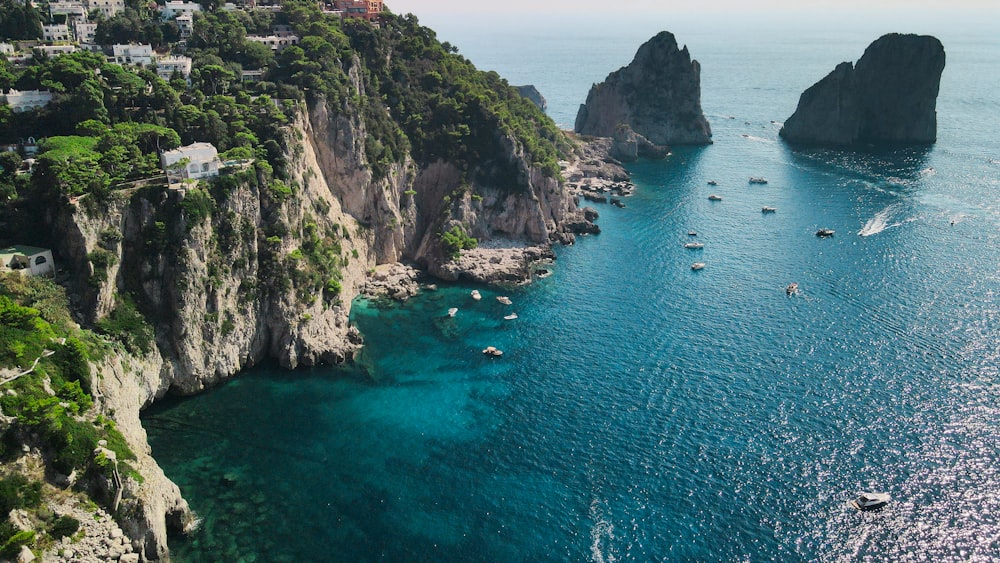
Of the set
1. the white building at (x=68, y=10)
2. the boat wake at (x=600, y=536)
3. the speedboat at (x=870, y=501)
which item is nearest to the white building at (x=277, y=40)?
the white building at (x=68, y=10)

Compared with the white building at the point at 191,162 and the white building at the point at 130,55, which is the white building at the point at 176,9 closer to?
the white building at the point at 130,55

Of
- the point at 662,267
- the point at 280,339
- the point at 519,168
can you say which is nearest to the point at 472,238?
the point at 519,168

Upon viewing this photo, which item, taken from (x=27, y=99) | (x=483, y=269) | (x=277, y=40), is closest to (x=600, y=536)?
(x=483, y=269)

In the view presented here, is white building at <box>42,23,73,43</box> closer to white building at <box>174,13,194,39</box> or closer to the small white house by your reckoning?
white building at <box>174,13,194,39</box>

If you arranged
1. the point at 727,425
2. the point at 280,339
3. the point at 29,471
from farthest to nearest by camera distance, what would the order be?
the point at 280,339
the point at 727,425
the point at 29,471

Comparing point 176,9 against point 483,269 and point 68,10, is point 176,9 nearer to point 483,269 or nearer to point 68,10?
point 68,10

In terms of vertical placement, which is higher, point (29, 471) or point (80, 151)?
point (80, 151)

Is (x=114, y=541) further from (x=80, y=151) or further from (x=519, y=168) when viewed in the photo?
(x=519, y=168)
